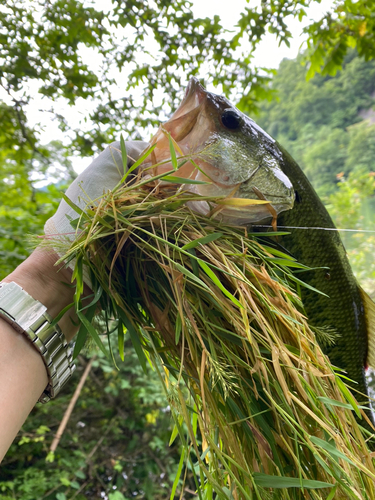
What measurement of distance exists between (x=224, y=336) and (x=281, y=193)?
35 cm

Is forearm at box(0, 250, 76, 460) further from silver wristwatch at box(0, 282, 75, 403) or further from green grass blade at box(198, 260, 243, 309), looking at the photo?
green grass blade at box(198, 260, 243, 309)

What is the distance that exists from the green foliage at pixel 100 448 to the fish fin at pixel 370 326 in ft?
6.11

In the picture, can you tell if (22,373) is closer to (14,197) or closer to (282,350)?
(282,350)

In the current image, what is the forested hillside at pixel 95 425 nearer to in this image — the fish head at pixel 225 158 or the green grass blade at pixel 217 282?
the fish head at pixel 225 158

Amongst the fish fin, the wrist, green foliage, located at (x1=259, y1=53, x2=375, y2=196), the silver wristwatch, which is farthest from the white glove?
green foliage, located at (x1=259, y1=53, x2=375, y2=196)

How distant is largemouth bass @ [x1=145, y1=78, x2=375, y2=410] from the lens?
2.37 feet

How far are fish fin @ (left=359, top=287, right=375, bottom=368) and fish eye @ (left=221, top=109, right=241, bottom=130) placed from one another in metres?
0.55

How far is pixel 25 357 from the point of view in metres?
0.69

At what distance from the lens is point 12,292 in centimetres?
70

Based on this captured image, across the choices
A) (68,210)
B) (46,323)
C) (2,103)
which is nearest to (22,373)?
(46,323)

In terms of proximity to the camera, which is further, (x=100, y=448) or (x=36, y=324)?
Result: (x=100, y=448)

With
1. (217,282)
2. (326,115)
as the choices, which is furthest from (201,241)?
(326,115)

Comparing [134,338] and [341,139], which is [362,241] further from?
[341,139]

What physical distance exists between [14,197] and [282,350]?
3.14m
